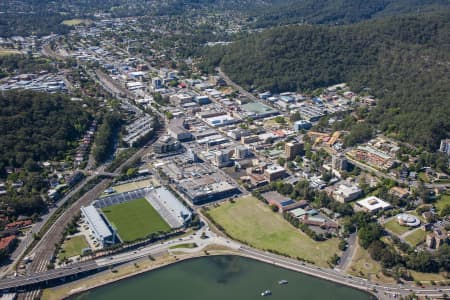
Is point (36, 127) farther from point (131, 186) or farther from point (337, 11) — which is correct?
point (337, 11)

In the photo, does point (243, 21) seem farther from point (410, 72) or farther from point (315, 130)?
point (315, 130)

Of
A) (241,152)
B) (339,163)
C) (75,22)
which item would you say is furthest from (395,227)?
(75,22)

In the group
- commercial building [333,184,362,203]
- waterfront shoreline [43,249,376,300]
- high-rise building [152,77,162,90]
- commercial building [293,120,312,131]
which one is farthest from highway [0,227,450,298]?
high-rise building [152,77,162,90]

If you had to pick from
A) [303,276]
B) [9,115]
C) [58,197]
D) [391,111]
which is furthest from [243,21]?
[303,276]

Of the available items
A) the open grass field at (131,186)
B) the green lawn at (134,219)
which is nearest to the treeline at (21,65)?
the open grass field at (131,186)

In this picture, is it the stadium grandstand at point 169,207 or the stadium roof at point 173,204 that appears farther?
the stadium roof at point 173,204

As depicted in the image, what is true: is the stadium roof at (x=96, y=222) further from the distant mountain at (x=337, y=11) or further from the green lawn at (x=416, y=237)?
the distant mountain at (x=337, y=11)

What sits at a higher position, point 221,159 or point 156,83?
point 156,83
